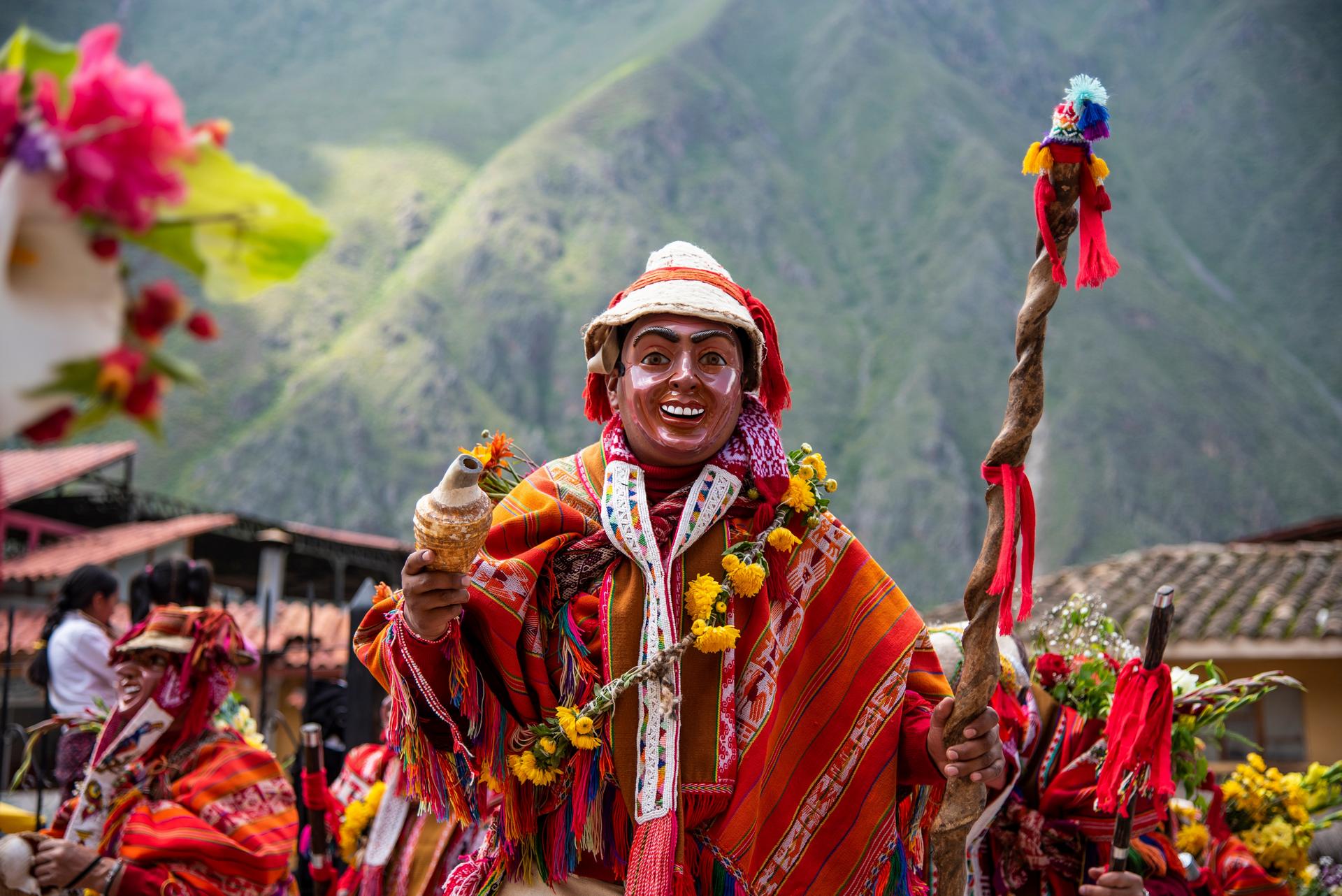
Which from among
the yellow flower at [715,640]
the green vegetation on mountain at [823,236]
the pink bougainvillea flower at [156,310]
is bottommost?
the yellow flower at [715,640]

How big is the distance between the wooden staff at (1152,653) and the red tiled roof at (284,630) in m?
12.8

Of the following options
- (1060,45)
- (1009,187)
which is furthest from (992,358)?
(1060,45)

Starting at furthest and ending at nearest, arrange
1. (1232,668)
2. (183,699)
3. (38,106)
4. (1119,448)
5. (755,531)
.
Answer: (1119,448), (1232,668), (183,699), (755,531), (38,106)

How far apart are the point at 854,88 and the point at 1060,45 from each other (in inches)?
806

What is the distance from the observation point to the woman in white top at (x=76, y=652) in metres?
6.49

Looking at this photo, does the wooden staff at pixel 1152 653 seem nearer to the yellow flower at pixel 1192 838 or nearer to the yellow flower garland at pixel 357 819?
the yellow flower at pixel 1192 838

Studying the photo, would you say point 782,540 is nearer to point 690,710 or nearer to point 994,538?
point 690,710

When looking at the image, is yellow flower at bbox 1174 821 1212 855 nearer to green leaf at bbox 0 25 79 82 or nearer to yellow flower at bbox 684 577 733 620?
yellow flower at bbox 684 577 733 620

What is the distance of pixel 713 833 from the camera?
3.49m

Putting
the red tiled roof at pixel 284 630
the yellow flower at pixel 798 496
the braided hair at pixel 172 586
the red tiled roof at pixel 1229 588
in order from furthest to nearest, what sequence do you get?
1. the red tiled roof at pixel 284 630
2. the red tiled roof at pixel 1229 588
3. the braided hair at pixel 172 586
4. the yellow flower at pixel 798 496

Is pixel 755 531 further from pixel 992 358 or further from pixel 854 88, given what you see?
pixel 854 88

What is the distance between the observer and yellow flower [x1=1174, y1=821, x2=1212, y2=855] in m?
5.11

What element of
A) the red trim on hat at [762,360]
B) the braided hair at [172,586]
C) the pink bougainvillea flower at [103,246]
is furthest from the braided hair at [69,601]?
the pink bougainvillea flower at [103,246]

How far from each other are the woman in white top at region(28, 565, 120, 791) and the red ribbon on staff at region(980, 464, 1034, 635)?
4790 millimetres
